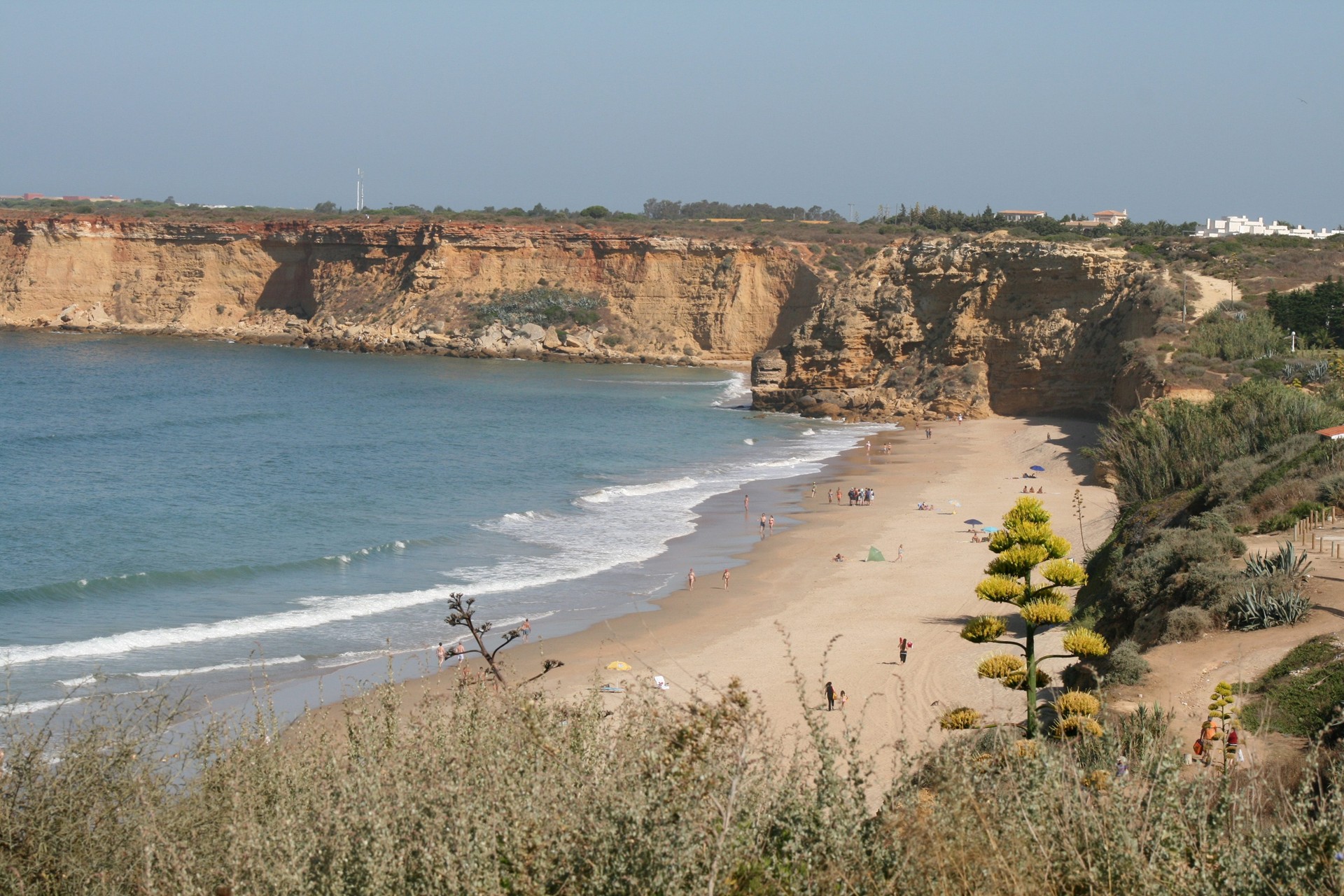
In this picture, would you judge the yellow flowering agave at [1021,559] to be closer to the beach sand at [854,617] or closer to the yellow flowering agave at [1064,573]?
the yellow flowering agave at [1064,573]

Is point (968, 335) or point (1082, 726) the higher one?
point (968, 335)

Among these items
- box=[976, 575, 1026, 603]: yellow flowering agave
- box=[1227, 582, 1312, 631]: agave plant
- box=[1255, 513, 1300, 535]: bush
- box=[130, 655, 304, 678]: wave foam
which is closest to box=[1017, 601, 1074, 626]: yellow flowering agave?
box=[976, 575, 1026, 603]: yellow flowering agave

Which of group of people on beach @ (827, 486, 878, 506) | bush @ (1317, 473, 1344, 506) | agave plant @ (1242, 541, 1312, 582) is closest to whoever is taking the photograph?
agave plant @ (1242, 541, 1312, 582)

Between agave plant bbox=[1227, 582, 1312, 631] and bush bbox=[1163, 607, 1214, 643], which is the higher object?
agave plant bbox=[1227, 582, 1312, 631]

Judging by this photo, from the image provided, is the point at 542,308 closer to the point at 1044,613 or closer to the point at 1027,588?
the point at 1027,588

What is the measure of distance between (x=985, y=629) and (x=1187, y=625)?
3.86 metres

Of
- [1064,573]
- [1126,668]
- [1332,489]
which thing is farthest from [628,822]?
[1332,489]

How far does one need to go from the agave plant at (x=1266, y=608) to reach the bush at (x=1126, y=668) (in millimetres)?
1350

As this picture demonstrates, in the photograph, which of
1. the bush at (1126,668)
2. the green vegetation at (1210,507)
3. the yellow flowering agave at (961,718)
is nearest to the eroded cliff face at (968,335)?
the green vegetation at (1210,507)

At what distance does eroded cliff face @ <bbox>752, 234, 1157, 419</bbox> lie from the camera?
48812mm

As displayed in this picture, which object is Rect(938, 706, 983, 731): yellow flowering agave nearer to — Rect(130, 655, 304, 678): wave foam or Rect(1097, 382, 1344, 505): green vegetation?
Rect(130, 655, 304, 678): wave foam

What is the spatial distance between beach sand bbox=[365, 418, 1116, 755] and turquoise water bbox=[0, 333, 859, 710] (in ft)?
4.81

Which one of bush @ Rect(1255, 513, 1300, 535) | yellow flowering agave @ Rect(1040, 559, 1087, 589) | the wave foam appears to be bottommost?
the wave foam

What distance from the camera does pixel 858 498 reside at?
35.4 metres
